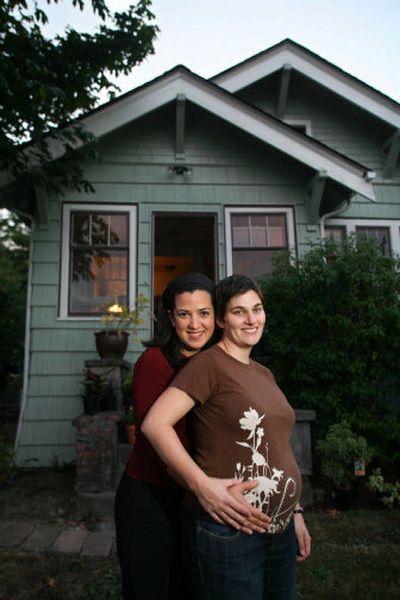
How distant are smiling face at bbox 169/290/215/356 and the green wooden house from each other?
15.6 ft

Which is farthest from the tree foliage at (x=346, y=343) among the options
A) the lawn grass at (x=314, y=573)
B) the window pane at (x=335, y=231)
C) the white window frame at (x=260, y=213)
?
the window pane at (x=335, y=231)

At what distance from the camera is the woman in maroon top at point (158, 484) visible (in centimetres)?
158

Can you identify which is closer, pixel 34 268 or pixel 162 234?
pixel 34 268

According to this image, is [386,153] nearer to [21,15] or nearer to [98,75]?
[98,75]

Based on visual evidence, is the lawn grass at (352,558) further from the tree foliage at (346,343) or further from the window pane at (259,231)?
the window pane at (259,231)

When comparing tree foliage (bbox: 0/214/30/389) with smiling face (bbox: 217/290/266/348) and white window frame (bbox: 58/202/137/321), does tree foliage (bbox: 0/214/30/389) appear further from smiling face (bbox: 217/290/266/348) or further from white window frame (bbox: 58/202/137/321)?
smiling face (bbox: 217/290/266/348)

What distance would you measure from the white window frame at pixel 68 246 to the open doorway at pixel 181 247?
3.27 feet

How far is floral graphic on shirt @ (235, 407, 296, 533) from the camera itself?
4.52 ft

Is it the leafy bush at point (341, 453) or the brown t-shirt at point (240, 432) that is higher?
the brown t-shirt at point (240, 432)

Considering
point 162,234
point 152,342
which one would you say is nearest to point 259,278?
point 162,234

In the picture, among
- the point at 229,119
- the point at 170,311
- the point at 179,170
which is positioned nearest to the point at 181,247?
the point at 179,170

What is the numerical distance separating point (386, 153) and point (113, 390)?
6224mm

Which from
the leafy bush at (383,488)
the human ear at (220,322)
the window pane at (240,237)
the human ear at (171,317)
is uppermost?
the window pane at (240,237)

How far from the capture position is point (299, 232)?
6.84 meters
